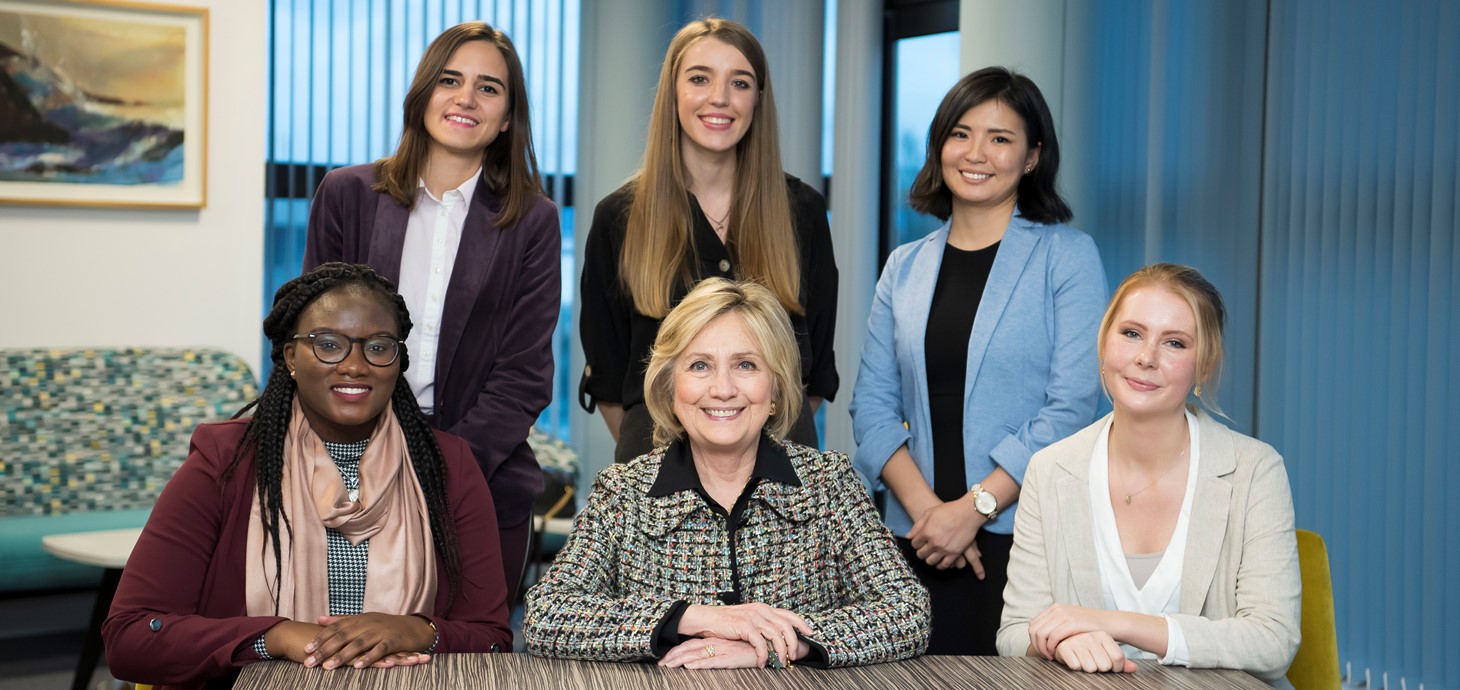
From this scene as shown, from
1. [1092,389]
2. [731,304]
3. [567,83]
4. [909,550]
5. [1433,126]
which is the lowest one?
[909,550]

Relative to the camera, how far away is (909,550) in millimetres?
2637

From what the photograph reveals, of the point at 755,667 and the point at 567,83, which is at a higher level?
the point at 567,83

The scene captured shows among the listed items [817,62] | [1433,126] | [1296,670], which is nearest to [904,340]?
[1296,670]

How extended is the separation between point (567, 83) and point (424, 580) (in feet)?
14.9

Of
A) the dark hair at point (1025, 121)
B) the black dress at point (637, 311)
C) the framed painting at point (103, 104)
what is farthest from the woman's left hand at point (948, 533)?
the framed painting at point (103, 104)

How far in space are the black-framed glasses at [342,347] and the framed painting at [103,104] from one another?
141 inches

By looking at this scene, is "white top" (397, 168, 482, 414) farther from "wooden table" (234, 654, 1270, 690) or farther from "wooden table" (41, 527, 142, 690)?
"wooden table" (41, 527, 142, 690)

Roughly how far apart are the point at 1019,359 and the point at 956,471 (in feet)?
0.84

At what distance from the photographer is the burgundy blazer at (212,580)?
6.10 ft

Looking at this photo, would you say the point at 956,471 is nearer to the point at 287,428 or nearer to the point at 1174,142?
the point at 287,428

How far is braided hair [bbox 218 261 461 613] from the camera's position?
80.6 inches

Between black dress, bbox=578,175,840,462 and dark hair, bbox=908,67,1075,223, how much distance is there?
32 centimetres

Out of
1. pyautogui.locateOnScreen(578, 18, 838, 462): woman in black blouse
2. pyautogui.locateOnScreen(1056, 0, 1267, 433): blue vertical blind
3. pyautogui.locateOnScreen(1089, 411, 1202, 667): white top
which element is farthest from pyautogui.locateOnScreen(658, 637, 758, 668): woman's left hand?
pyautogui.locateOnScreen(1056, 0, 1267, 433): blue vertical blind

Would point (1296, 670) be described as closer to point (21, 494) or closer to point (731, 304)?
point (731, 304)
